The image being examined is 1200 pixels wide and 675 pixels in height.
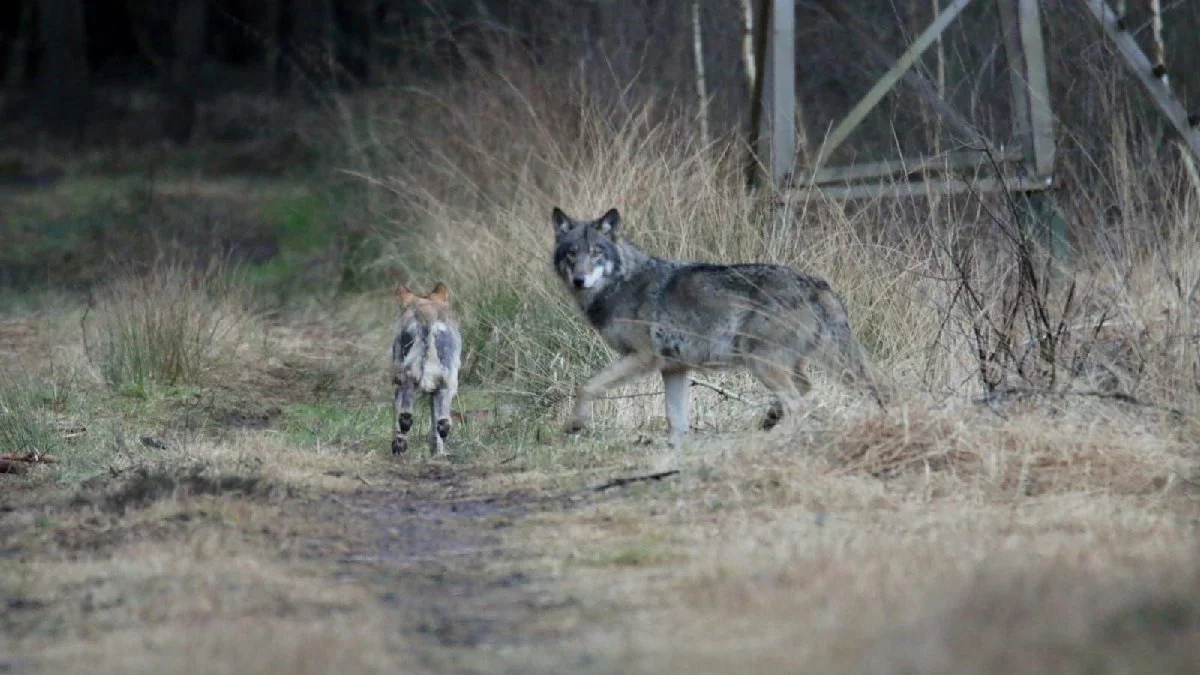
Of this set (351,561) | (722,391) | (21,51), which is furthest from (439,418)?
(21,51)

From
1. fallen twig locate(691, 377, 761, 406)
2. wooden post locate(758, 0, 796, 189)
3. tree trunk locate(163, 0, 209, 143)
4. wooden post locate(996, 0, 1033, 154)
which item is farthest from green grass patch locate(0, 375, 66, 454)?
tree trunk locate(163, 0, 209, 143)

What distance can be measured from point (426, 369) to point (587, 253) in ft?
3.65

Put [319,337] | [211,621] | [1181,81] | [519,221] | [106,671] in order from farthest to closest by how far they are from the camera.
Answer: [1181,81] < [319,337] < [519,221] < [211,621] < [106,671]

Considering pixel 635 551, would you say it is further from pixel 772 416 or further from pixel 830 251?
pixel 830 251

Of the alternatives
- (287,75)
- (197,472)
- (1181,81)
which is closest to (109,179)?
(287,75)

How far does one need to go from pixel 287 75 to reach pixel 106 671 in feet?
120

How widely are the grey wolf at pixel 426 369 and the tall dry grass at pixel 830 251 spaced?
1.39 meters

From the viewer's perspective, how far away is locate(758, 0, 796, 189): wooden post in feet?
42.8

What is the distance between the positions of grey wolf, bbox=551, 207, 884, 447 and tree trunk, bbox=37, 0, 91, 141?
2960cm

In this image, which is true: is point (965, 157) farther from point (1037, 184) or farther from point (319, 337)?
point (319, 337)

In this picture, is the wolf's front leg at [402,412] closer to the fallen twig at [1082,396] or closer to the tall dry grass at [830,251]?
the tall dry grass at [830,251]

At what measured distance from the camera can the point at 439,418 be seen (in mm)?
10016

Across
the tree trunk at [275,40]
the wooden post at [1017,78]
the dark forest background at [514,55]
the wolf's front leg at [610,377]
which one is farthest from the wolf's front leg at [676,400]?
the tree trunk at [275,40]

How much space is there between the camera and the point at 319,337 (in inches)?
611
